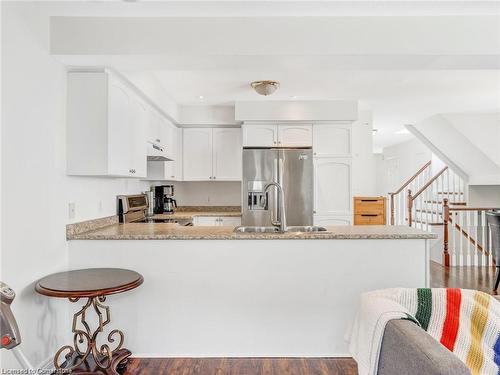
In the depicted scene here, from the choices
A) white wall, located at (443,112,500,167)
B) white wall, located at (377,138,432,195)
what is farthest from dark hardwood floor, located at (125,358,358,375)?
white wall, located at (377,138,432,195)

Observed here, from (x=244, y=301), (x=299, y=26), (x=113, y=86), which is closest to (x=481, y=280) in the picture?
(x=244, y=301)

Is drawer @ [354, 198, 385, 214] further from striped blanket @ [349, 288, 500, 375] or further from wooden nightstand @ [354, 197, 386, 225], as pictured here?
striped blanket @ [349, 288, 500, 375]

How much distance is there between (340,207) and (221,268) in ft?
8.55

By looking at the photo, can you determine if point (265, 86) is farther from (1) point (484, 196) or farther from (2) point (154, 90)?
(1) point (484, 196)

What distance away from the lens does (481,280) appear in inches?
174

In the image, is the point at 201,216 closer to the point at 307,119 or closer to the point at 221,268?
the point at 307,119

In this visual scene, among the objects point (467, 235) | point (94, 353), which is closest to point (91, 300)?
point (94, 353)

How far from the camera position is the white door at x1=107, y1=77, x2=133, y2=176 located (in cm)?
251

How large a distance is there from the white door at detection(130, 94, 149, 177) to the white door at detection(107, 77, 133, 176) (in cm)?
7

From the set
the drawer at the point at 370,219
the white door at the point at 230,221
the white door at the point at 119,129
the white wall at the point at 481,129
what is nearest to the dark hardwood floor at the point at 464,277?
the drawer at the point at 370,219

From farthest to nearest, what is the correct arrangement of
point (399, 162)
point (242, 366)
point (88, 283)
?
point (399, 162) → point (242, 366) → point (88, 283)

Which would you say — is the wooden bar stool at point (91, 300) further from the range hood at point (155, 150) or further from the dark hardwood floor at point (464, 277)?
the dark hardwood floor at point (464, 277)

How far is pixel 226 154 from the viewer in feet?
16.2

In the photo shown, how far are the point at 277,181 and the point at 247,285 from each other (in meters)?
2.18
